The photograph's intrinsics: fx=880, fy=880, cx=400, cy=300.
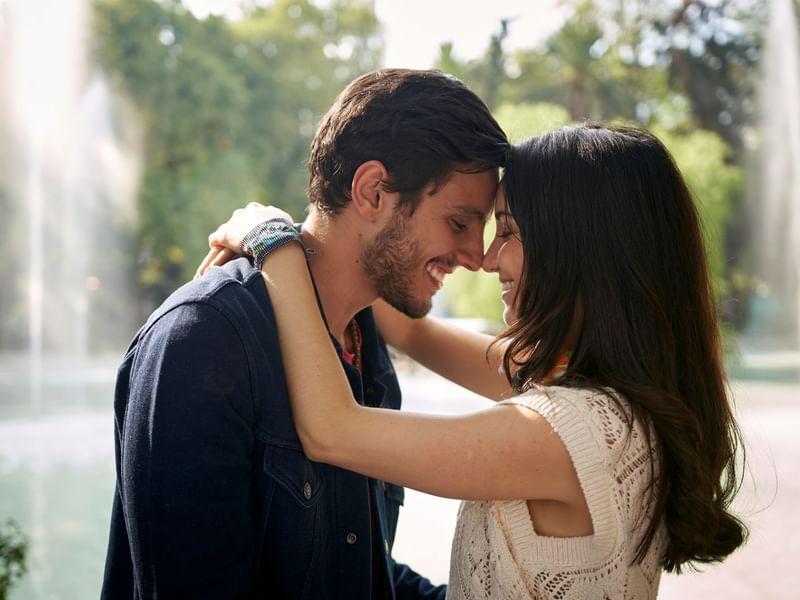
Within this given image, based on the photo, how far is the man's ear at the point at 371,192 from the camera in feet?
6.97

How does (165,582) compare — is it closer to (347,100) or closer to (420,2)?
(347,100)

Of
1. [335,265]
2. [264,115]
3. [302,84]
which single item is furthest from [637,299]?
[302,84]

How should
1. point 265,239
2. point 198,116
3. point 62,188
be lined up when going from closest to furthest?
1. point 265,239
2. point 62,188
3. point 198,116

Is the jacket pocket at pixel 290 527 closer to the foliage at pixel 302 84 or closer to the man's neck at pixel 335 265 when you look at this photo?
the man's neck at pixel 335 265

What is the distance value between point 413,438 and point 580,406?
328mm

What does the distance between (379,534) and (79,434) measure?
8158 mm

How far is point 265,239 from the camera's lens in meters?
1.93

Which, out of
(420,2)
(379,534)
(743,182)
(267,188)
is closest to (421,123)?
(379,534)

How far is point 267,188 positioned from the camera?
2511cm

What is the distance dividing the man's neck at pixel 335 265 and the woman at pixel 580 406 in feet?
0.85

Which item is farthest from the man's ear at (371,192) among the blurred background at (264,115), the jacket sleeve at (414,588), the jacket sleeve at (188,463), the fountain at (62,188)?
the fountain at (62,188)

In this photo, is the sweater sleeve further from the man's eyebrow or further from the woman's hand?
the woman's hand

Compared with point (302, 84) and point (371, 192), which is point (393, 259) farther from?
point (302, 84)

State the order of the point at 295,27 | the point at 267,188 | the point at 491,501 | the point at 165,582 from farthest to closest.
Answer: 1. the point at 295,27
2. the point at 267,188
3. the point at 491,501
4. the point at 165,582
